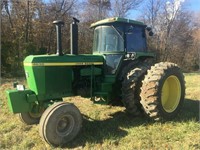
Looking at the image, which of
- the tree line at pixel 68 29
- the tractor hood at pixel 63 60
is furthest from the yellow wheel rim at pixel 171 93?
the tree line at pixel 68 29

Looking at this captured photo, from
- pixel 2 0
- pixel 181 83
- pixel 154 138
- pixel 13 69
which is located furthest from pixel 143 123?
pixel 2 0

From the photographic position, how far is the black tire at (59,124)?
16.3 feet

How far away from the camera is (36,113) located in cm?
623

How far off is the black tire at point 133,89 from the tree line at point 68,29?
1329 centimetres

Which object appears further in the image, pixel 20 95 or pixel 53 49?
pixel 53 49

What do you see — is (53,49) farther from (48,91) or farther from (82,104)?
(48,91)

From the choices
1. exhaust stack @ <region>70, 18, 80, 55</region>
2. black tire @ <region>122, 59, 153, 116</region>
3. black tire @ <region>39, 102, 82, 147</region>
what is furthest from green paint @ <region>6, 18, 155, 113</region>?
black tire @ <region>39, 102, 82, 147</region>

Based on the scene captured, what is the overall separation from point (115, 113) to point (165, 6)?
3015 centimetres

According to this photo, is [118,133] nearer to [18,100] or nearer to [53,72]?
[53,72]

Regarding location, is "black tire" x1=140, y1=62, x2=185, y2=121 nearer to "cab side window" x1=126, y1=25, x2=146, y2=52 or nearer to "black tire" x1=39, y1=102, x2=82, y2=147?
"cab side window" x1=126, y1=25, x2=146, y2=52

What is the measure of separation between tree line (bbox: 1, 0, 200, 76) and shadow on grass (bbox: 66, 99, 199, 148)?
13.1m

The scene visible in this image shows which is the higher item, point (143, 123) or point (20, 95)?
point (20, 95)

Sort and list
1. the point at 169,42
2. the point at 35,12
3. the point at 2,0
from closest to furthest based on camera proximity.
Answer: the point at 2,0 → the point at 35,12 → the point at 169,42

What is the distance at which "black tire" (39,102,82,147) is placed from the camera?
498cm
